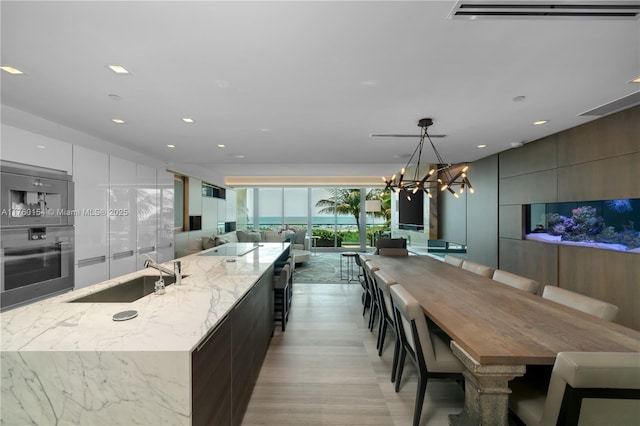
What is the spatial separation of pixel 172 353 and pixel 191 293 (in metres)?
0.77

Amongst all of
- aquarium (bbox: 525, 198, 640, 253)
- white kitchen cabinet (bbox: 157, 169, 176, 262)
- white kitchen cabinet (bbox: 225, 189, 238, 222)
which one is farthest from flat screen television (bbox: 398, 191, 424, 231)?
white kitchen cabinet (bbox: 157, 169, 176, 262)

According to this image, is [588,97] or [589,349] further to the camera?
[588,97]

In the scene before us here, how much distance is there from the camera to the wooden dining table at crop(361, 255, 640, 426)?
1.36m

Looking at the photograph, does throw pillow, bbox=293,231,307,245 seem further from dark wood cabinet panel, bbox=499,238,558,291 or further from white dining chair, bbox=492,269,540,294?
white dining chair, bbox=492,269,540,294

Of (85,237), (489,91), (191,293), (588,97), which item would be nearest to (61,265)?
(85,237)

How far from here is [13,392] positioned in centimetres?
105

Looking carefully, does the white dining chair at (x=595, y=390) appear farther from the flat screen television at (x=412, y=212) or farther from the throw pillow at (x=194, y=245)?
the flat screen television at (x=412, y=212)

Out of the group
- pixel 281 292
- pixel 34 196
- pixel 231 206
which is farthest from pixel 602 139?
pixel 231 206

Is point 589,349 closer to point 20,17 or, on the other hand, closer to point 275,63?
point 275,63

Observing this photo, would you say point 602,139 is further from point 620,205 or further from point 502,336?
point 502,336

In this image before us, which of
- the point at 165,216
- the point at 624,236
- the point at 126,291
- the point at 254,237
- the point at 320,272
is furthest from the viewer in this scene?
the point at 254,237

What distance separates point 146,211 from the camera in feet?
13.4

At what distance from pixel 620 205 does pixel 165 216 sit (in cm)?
602

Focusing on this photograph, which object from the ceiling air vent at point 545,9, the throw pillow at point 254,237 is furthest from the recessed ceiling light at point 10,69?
the throw pillow at point 254,237
